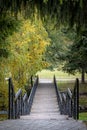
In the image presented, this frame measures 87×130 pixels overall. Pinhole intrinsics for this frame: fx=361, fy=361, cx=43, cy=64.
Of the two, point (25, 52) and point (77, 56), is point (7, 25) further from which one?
point (77, 56)

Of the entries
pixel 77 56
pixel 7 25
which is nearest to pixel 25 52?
pixel 77 56

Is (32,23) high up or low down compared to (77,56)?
up

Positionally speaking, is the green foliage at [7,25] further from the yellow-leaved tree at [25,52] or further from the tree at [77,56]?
the tree at [77,56]

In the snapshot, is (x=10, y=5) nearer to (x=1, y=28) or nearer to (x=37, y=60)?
(x=1, y=28)

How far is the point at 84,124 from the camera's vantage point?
828 cm

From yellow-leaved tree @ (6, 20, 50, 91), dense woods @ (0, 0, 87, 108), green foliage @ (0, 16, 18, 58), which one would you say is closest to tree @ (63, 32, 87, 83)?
dense woods @ (0, 0, 87, 108)

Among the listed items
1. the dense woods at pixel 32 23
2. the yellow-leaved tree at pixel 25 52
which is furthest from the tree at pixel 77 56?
the yellow-leaved tree at pixel 25 52

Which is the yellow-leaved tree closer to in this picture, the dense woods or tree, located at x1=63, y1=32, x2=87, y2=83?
the dense woods

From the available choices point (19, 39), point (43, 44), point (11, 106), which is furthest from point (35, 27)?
point (11, 106)

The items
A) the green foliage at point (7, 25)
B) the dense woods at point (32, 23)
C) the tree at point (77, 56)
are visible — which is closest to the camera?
the dense woods at point (32, 23)

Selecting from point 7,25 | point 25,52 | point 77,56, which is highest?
point 7,25

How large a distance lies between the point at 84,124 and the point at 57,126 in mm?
637

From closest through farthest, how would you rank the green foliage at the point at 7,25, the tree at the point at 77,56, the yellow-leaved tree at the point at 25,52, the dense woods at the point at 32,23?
1. the dense woods at the point at 32,23
2. the green foliage at the point at 7,25
3. the yellow-leaved tree at the point at 25,52
4. the tree at the point at 77,56

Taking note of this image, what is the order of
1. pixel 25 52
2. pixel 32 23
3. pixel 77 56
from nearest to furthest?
1. pixel 32 23
2. pixel 25 52
3. pixel 77 56
